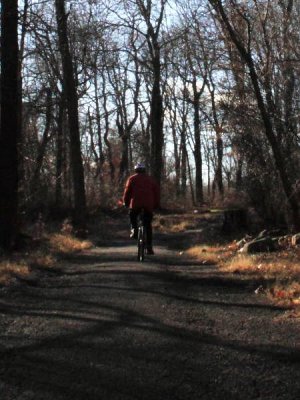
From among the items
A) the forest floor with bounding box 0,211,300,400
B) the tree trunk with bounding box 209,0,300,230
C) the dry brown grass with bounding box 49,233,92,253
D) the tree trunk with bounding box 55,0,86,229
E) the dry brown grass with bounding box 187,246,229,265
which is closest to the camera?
the forest floor with bounding box 0,211,300,400

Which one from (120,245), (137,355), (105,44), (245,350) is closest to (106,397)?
(137,355)

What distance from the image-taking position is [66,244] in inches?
674

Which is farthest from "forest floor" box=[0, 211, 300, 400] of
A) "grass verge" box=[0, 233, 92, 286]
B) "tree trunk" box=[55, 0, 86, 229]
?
"tree trunk" box=[55, 0, 86, 229]

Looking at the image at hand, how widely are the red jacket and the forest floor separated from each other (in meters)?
2.39

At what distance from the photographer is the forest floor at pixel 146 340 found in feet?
15.4

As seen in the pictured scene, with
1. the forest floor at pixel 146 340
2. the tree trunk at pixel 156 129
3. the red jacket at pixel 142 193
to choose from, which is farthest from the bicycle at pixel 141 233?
the tree trunk at pixel 156 129

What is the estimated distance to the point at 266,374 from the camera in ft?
16.3

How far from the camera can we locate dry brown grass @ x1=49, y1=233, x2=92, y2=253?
642 inches

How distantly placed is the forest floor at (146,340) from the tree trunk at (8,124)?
339 centimetres

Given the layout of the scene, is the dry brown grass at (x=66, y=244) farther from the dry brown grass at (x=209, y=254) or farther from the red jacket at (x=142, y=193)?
the red jacket at (x=142, y=193)

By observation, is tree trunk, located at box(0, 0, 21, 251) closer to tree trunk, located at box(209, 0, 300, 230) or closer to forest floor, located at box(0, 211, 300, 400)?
forest floor, located at box(0, 211, 300, 400)

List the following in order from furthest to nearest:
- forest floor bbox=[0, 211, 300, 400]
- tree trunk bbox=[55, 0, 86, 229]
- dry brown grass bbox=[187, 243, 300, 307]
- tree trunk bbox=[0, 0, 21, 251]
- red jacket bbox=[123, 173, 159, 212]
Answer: tree trunk bbox=[55, 0, 86, 229]
tree trunk bbox=[0, 0, 21, 251]
red jacket bbox=[123, 173, 159, 212]
dry brown grass bbox=[187, 243, 300, 307]
forest floor bbox=[0, 211, 300, 400]

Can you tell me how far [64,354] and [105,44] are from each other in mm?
18065

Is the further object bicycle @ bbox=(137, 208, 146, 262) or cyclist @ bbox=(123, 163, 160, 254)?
bicycle @ bbox=(137, 208, 146, 262)
